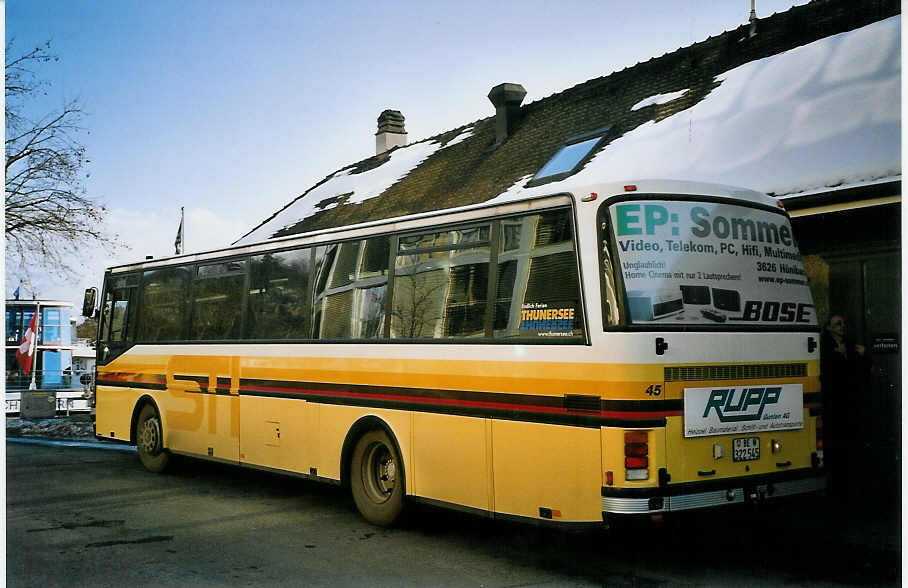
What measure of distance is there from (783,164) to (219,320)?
6.73 metres

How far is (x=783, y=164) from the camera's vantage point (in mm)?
10539

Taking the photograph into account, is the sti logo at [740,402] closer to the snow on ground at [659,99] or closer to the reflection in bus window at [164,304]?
the reflection in bus window at [164,304]

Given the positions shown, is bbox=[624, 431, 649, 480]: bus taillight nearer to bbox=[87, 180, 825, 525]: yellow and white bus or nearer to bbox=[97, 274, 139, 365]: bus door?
bbox=[87, 180, 825, 525]: yellow and white bus

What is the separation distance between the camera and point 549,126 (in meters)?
18.9

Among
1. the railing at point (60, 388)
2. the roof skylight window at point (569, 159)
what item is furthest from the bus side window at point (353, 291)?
the railing at point (60, 388)

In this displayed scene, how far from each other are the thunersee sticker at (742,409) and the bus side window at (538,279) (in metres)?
1.00

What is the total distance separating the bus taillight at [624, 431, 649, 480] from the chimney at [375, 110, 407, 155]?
22883mm

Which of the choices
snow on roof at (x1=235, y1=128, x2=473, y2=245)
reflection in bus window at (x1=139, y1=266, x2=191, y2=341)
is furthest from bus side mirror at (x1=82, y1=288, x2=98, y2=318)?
snow on roof at (x1=235, y1=128, x2=473, y2=245)

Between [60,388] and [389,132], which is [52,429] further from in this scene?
[60,388]

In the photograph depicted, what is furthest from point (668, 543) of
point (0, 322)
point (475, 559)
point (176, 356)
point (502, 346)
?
point (176, 356)

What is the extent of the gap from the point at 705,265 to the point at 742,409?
111cm

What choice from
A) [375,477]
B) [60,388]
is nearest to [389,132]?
[60,388]

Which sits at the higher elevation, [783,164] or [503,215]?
[783,164]

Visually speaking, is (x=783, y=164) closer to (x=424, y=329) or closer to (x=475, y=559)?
(x=424, y=329)
